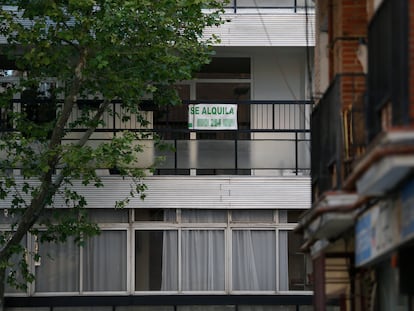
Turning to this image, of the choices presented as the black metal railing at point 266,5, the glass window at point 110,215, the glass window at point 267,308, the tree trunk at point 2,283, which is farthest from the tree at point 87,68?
the glass window at point 267,308

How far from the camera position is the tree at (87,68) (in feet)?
72.3

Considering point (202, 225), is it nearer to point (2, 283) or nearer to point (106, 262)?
point (106, 262)

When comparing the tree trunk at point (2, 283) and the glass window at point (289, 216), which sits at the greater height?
the glass window at point (289, 216)

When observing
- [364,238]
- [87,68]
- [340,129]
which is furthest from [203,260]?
[364,238]

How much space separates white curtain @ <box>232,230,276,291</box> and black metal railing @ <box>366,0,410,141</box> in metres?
14.9

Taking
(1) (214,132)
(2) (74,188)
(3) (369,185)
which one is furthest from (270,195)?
(3) (369,185)

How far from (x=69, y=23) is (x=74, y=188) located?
326 centimetres

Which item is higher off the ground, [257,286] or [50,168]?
A: [50,168]

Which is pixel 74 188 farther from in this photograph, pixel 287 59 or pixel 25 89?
pixel 287 59

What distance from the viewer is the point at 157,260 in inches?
1033

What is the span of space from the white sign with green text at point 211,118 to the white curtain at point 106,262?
2.67 m

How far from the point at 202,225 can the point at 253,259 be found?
4.21 feet

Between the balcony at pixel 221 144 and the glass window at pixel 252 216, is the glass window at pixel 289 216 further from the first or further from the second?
the balcony at pixel 221 144

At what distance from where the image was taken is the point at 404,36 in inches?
389
